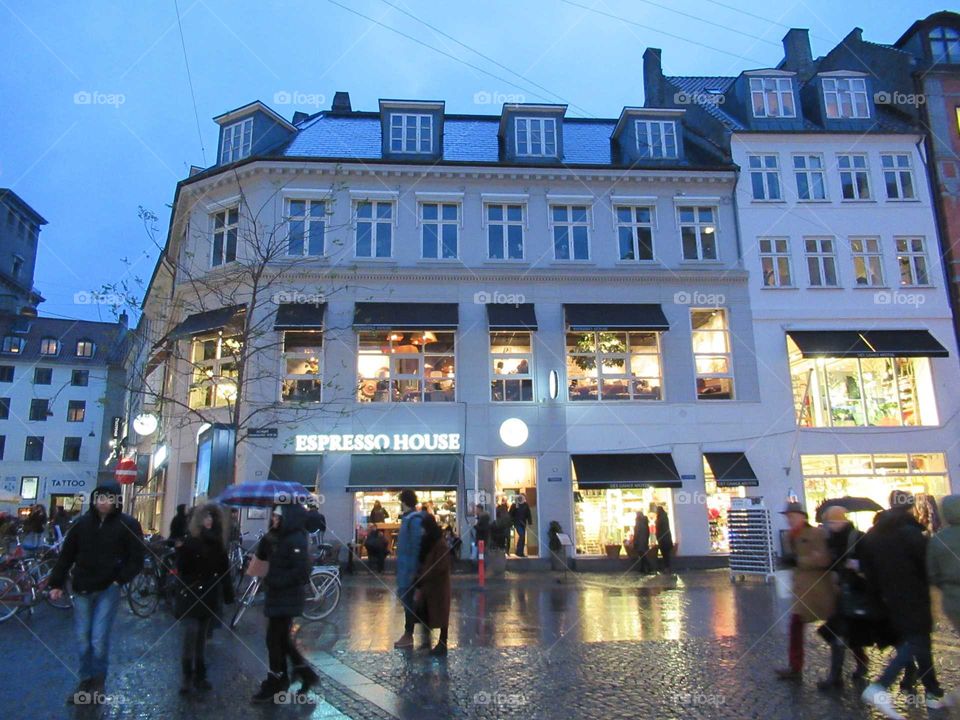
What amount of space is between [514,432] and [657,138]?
38.8ft

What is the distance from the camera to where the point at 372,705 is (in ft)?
21.9

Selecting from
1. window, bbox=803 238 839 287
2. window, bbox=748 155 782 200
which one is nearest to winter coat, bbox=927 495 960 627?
window, bbox=803 238 839 287

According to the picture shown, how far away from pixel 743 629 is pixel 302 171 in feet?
61.2

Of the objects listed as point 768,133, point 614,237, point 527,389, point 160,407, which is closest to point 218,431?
point 160,407

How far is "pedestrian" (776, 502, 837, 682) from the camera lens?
729cm

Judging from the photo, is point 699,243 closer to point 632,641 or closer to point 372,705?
point 632,641

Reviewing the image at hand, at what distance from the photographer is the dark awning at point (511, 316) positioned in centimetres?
2277

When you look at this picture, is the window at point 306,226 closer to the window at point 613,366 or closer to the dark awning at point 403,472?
the dark awning at point 403,472

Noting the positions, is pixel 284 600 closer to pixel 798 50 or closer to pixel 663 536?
pixel 663 536

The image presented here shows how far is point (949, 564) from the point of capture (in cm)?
629

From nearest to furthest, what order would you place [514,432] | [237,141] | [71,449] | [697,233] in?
1. [514,432]
2. [697,233]
3. [237,141]
4. [71,449]

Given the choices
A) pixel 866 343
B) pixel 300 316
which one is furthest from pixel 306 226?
pixel 866 343

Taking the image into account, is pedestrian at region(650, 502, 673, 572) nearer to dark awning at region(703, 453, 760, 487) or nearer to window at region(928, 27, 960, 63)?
dark awning at region(703, 453, 760, 487)

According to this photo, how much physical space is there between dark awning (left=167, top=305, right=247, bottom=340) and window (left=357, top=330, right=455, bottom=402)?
377cm
